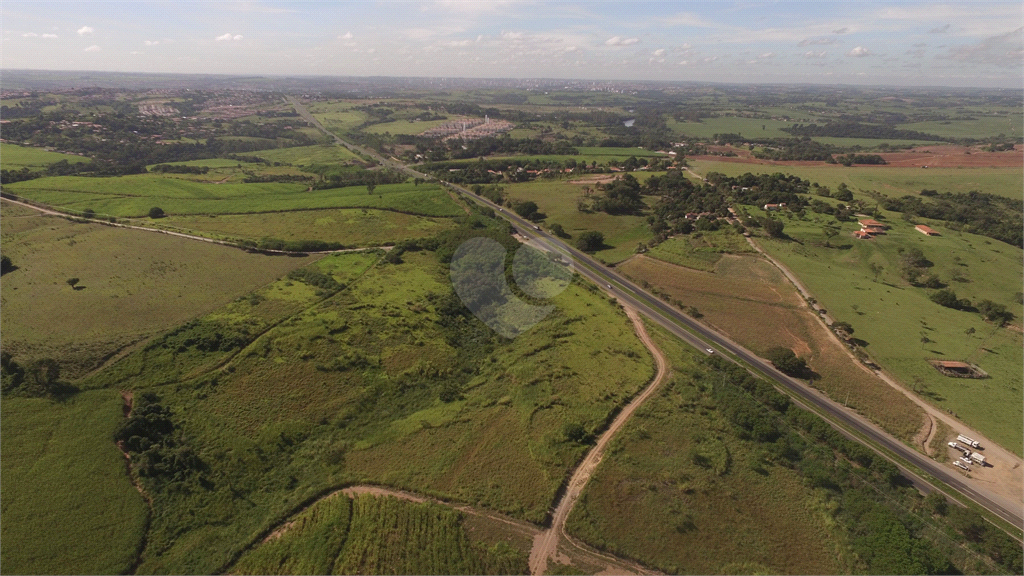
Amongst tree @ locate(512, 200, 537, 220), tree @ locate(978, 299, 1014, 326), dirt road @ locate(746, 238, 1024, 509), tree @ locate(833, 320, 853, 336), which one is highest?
tree @ locate(512, 200, 537, 220)

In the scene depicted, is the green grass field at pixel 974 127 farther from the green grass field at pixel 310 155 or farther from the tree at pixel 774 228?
the green grass field at pixel 310 155

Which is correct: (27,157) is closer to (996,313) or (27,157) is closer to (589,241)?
(589,241)

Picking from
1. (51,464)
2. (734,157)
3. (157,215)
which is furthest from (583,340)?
(734,157)

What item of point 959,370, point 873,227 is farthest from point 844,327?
point 873,227

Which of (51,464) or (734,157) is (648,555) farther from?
(734,157)

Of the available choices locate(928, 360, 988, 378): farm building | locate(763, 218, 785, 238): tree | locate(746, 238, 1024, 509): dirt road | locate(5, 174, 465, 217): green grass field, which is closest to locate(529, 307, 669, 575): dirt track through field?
locate(746, 238, 1024, 509): dirt road

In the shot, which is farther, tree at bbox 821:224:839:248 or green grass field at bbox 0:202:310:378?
tree at bbox 821:224:839:248

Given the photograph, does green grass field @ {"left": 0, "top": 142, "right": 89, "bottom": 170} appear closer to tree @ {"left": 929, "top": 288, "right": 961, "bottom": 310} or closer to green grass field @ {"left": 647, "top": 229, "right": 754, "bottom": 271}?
green grass field @ {"left": 647, "top": 229, "right": 754, "bottom": 271}
